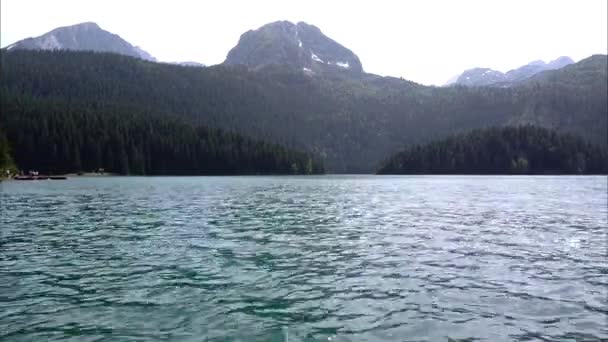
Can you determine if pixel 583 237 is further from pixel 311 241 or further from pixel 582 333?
pixel 582 333

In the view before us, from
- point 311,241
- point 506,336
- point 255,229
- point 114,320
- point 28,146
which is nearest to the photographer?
point 506,336

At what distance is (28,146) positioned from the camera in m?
182

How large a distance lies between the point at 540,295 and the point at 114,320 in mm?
14484

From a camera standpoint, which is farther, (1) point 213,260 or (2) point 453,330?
(1) point 213,260

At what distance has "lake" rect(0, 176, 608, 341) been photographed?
47.1 feet

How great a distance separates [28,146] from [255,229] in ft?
576

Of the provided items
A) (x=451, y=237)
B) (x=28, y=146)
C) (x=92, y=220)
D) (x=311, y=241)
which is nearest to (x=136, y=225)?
(x=92, y=220)

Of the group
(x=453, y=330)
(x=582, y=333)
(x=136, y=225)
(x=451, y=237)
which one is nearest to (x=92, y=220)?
(x=136, y=225)

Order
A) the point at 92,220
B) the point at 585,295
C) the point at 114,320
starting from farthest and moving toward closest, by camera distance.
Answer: the point at 92,220 → the point at 585,295 → the point at 114,320

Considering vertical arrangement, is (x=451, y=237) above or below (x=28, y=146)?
below

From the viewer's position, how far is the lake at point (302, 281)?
47.1ft

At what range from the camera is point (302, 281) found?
2009cm

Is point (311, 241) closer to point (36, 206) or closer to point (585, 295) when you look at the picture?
point (585, 295)

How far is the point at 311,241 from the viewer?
30609mm
